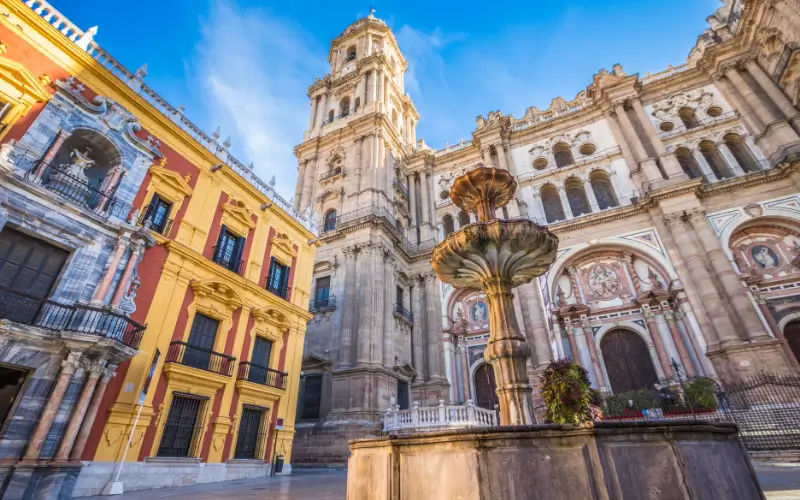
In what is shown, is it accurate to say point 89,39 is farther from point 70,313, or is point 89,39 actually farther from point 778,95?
point 778,95

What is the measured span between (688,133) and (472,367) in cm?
1674

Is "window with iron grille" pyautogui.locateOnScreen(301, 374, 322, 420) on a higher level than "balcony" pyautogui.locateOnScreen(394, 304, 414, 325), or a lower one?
lower

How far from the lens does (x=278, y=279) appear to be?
44.6ft

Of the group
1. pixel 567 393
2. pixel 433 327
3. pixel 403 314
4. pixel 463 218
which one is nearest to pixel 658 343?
pixel 433 327

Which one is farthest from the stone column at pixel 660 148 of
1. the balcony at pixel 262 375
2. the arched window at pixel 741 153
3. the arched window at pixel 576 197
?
the balcony at pixel 262 375

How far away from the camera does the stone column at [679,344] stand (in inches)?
583

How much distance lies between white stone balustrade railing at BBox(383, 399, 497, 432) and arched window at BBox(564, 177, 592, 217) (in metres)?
12.6

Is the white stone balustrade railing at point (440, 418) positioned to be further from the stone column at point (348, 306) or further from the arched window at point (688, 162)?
the arched window at point (688, 162)

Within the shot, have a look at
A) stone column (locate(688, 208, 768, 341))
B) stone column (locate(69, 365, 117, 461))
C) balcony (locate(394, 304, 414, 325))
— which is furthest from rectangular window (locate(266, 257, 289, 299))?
stone column (locate(688, 208, 768, 341))

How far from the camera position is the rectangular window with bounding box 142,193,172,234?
9.97 m

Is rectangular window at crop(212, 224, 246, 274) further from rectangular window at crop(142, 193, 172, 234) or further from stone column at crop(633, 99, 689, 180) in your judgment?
stone column at crop(633, 99, 689, 180)

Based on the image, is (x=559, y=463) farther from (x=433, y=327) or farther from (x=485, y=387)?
(x=433, y=327)

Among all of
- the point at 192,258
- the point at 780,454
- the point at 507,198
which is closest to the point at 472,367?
the point at 780,454

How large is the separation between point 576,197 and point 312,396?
1754 cm
